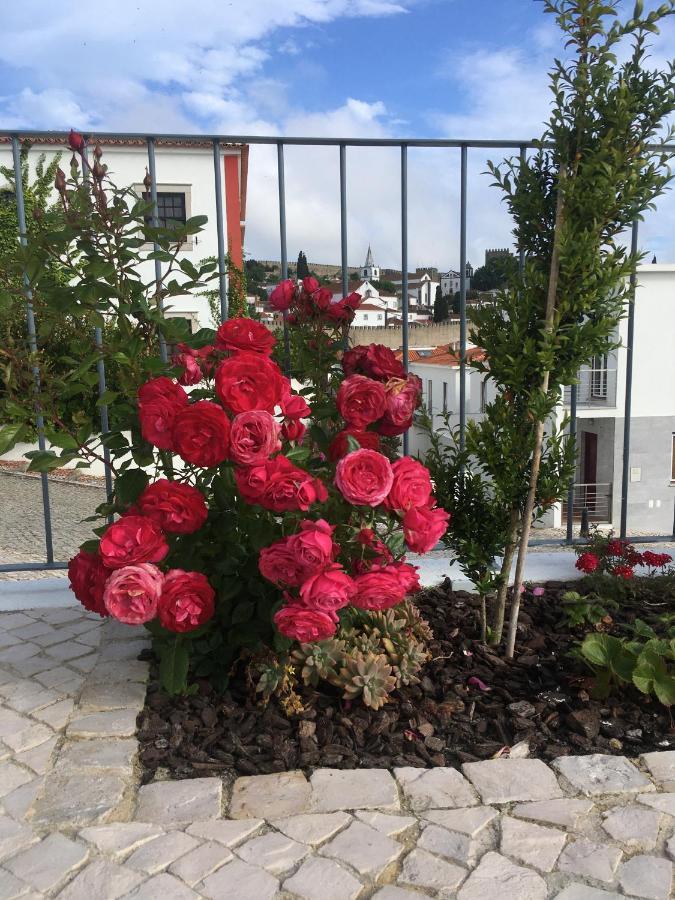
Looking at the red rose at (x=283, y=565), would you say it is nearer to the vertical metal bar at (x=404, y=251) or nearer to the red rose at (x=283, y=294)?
the red rose at (x=283, y=294)

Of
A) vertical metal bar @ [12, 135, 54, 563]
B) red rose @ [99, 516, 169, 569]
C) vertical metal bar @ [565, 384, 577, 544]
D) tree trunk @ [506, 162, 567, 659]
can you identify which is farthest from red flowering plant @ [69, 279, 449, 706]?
vertical metal bar @ [565, 384, 577, 544]

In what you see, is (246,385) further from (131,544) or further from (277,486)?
(131,544)

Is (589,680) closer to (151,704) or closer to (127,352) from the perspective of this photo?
(151,704)

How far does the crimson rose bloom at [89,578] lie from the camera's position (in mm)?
1987

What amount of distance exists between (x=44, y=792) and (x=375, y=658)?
0.88 m

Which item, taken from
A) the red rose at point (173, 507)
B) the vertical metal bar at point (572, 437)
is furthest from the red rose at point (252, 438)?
the vertical metal bar at point (572, 437)

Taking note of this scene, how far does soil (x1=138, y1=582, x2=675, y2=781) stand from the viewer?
1.84 metres

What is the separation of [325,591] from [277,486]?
0.27 metres

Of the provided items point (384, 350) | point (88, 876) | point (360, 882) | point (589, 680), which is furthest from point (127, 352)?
point (589, 680)

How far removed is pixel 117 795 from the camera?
5.49ft

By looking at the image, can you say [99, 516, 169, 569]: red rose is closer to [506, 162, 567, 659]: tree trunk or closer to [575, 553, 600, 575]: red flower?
[506, 162, 567, 659]: tree trunk

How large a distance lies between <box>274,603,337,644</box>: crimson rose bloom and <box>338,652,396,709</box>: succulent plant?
274 millimetres

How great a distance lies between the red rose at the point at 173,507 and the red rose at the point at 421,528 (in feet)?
1.75

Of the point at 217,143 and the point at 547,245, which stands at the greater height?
the point at 217,143
